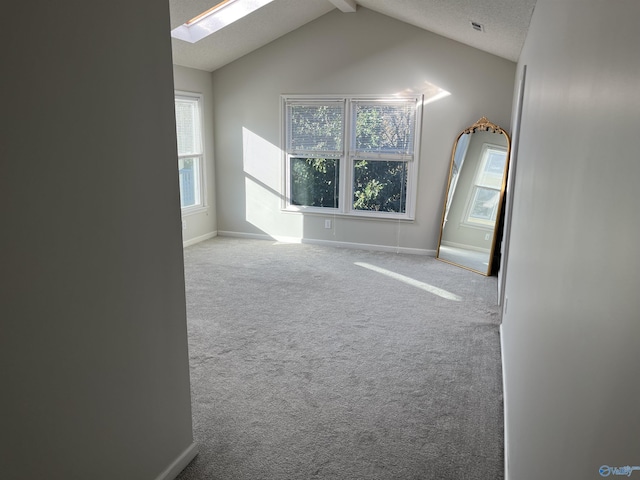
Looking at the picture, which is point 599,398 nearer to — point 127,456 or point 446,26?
point 127,456

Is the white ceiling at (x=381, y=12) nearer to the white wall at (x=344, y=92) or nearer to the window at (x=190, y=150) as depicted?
the white wall at (x=344, y=92)

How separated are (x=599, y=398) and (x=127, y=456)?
5.75 feet

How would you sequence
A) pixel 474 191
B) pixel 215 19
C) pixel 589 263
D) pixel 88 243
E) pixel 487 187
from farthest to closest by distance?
pixel 474 191 < pixel 487 187 < pixel 215 19 < pixel 88 243 < pixel 589 263

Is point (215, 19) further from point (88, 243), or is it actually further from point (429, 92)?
point (88, 243)

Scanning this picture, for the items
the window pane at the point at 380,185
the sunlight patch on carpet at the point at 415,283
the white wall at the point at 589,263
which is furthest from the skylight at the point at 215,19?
the white wall at the point at 589,263

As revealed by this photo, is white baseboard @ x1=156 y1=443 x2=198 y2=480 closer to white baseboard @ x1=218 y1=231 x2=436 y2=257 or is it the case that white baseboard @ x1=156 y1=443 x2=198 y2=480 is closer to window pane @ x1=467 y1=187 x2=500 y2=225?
window pane @ x1=467 y1=187 x2=500 y2=225

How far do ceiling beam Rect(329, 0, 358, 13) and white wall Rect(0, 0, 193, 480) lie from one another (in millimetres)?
3898

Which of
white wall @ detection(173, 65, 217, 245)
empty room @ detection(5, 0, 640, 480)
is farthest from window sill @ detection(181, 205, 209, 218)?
empty room @ detection(5, 0, 640, 480)

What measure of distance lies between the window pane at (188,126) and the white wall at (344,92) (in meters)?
0.36

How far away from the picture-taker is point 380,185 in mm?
6156

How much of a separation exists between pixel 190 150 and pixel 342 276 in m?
2.67

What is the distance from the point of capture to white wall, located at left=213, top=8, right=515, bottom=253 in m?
5.54

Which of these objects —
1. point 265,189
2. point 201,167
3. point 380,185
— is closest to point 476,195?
point 380,185

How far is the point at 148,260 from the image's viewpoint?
77.1 inches
